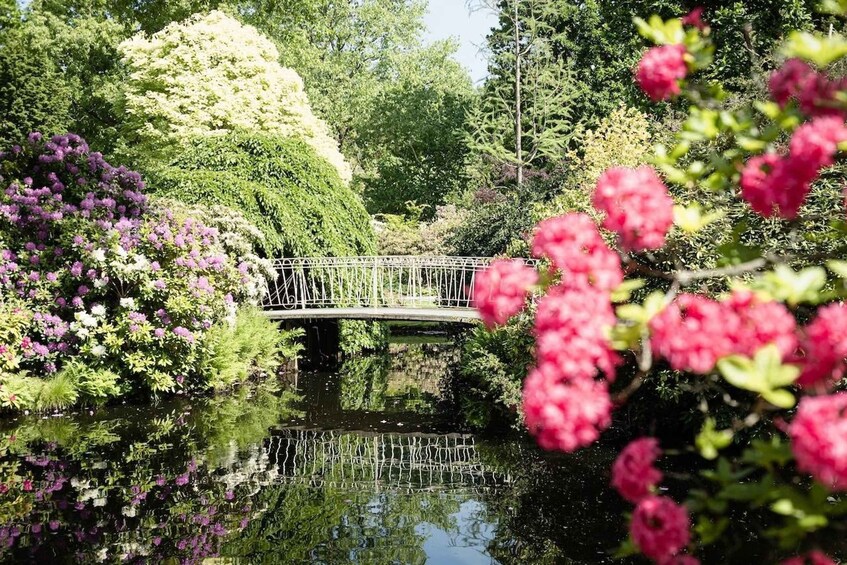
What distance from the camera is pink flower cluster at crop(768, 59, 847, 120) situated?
7.20ft

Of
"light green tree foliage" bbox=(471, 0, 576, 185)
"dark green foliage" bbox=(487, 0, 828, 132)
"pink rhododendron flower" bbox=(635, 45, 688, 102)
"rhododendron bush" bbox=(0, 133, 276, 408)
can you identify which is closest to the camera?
"pink rhododendron flower" bbox=(635, 45, 688, 102)

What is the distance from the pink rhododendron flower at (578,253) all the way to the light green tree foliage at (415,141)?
27.2 m

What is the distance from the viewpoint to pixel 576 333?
78.9 inches

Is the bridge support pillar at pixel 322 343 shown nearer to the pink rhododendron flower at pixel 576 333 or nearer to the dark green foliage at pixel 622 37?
the dark green foliage at pixel 622 37

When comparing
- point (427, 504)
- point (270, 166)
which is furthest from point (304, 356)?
point (427, 504)

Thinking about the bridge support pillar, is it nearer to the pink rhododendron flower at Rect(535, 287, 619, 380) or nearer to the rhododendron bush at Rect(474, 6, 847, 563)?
the rhododendron bush at Rect(474, 6, 847, 563)

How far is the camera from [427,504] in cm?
791

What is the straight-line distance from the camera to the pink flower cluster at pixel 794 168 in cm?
205

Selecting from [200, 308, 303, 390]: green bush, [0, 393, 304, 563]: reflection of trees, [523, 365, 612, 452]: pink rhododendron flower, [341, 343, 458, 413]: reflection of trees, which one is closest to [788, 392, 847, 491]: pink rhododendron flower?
[523, 365, 612, 452]: pink rhododendron flower

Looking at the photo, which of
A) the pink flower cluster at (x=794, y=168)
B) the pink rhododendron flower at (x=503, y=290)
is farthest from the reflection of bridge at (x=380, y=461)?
the pink flower cluster at (x=794, y=168)

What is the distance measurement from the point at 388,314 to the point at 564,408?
39.2 ft

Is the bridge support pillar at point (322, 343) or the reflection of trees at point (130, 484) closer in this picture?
the reflection of trees at point (130, 484)

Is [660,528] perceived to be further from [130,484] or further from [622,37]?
[622,37]

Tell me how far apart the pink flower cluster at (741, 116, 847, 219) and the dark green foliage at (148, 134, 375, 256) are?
43.0 ft
